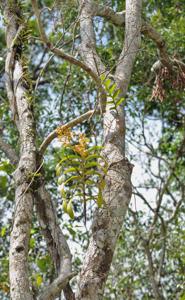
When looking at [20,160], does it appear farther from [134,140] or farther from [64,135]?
[134,140]

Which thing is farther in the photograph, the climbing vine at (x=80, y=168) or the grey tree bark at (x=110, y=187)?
the climbing vine at (x=80, y=168)

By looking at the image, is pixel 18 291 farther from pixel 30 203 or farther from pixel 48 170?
pixel 48 170

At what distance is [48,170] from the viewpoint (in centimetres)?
595

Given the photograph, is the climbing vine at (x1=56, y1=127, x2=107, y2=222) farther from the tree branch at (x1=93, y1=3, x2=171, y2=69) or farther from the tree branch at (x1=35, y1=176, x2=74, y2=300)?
the tree branch at (x1=93, y1=3, x2=171, y2=69)

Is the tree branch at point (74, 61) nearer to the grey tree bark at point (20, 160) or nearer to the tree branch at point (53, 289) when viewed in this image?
the grey tree bark at point (20, 160)

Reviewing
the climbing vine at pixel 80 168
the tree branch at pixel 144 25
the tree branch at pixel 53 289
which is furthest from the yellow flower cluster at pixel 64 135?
the tree branch at pixel 144 25

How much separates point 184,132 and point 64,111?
1363 mm

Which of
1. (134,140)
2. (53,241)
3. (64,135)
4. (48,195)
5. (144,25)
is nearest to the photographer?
(64,135)

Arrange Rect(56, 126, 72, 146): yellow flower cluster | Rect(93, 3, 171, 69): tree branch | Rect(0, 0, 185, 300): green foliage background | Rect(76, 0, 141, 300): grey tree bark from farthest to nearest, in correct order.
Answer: Rect(0, 0, 185, 300): green foliage background → Rect(93, 3, 171, 69): tree branch → Rect(56, 126, 72, 146): yellow flower cluster → Rect(76, 0, 141, 300): grey tree bark

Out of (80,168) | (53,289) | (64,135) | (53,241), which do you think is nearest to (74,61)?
(64,135)

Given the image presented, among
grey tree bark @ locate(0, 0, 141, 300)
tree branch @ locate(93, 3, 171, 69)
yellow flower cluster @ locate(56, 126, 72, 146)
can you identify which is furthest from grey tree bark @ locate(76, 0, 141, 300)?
tree branch @ locate(93, 3, 171, 69)

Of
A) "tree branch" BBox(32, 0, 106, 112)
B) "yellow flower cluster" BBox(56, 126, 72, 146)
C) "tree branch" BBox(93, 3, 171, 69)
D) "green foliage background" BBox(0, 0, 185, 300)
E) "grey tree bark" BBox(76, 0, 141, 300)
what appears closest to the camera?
"grey tree bark" BBox(76, 0, 141, 300)

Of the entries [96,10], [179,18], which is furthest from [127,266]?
[96,10]

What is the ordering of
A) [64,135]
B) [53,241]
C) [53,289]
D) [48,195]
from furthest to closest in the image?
1. [48,195]
2. [53,241]
3. [64,135]
4. [53,289]
